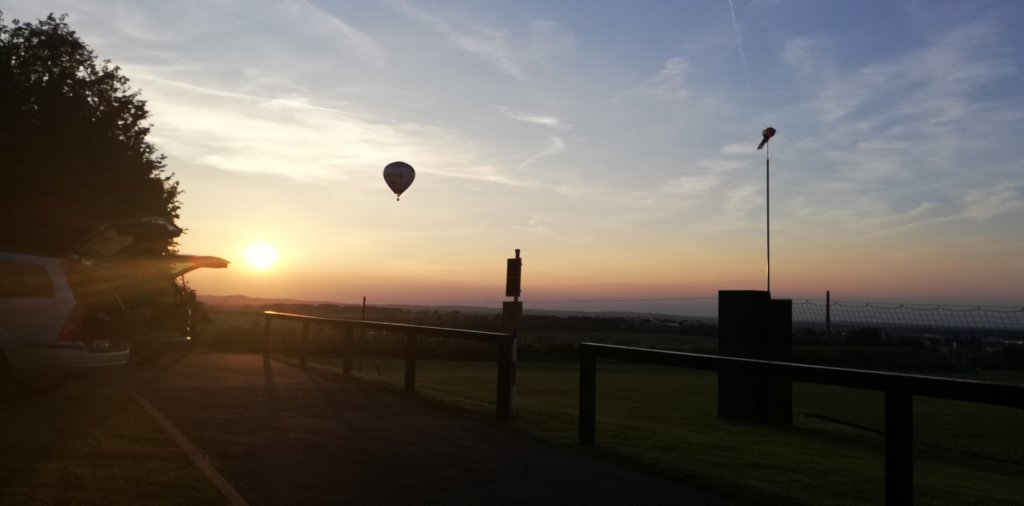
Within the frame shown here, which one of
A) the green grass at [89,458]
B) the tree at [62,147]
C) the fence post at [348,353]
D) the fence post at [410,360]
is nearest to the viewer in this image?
the green grass at [89,458]

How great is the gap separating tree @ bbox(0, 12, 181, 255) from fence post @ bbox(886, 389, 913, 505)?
19790mm

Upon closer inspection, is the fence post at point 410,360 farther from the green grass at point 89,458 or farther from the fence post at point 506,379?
the green grass at point 89,458

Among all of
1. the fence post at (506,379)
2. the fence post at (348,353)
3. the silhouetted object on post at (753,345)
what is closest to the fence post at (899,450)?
the fence post at (506,379)

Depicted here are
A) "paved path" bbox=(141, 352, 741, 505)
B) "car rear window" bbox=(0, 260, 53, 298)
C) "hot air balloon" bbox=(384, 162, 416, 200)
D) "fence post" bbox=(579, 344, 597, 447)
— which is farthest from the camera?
"hot air balloon" bbox=(384, 162, 416, 200)

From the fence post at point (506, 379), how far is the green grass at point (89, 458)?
367cm

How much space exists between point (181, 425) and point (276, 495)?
11.4ft

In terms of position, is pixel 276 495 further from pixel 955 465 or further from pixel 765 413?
pixel 765 413

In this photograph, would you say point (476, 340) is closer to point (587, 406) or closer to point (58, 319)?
point (587, 406)

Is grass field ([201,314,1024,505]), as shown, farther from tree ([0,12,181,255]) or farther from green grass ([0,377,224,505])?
tree ([0,12,181,255])

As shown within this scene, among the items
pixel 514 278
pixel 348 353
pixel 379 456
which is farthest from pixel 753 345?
pixel 379 456

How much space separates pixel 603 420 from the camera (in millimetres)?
11273

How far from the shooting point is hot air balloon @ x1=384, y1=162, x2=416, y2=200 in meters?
27.5

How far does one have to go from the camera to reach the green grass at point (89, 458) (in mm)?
5977

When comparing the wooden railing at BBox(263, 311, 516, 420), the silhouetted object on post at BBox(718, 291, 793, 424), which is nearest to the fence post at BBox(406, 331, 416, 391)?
the wooden railing at BBox(263, 311, 516, 420)
